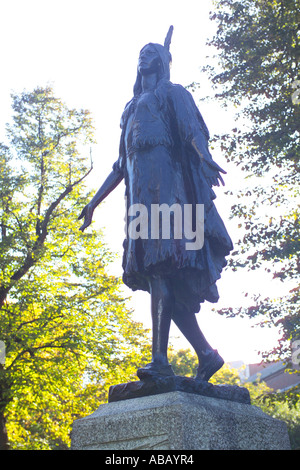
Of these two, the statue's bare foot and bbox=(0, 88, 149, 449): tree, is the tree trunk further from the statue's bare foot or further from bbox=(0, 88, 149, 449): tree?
the statue's bare foot

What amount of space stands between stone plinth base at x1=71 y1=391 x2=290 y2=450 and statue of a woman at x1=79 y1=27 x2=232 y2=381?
1.33ft

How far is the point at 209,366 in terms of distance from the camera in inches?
145

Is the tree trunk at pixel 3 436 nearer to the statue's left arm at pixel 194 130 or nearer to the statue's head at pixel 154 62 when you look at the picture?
the statue's head at pixel 154 62

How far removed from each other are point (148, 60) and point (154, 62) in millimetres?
62

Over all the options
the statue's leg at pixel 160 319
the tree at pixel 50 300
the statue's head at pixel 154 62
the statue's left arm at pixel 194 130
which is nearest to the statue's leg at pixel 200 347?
the statue's leg at pixel 160 319

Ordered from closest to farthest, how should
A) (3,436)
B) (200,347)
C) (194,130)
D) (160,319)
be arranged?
(160,319) < (200,347) < (194,130) < (3,436)

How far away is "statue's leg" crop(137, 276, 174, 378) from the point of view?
11.2ft

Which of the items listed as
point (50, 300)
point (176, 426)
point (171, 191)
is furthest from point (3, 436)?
point (176, 426)

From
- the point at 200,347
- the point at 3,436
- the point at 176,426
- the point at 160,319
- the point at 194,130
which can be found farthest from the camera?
the point at 3,436

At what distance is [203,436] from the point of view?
278 cm

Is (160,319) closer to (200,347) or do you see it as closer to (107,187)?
(200,347)

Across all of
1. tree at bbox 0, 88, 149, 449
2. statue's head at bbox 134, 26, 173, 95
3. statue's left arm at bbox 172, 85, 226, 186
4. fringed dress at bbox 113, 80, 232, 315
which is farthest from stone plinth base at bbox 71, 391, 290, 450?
tree at bbox 0, 88, 149, 449

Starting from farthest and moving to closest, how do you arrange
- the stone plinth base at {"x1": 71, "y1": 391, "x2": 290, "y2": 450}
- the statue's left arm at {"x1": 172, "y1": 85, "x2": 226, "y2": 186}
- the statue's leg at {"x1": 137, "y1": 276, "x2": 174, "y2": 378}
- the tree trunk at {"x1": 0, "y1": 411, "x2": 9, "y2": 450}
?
the tree trunk at {"x1": 0, "y1": 411, "x2": 9, "y2": 450}
the statue's left arm at {"x1": 172, "y1": 85, "x2": 226, "y2": 186}
the statue's leg at {"x1": 137, "y1": 276, "x2": 174, "y2": 378}
the stone plinth base at {"x1": 71, "y1": 391, "x2": 290, "y2": 450}

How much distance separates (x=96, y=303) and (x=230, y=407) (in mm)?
13802
